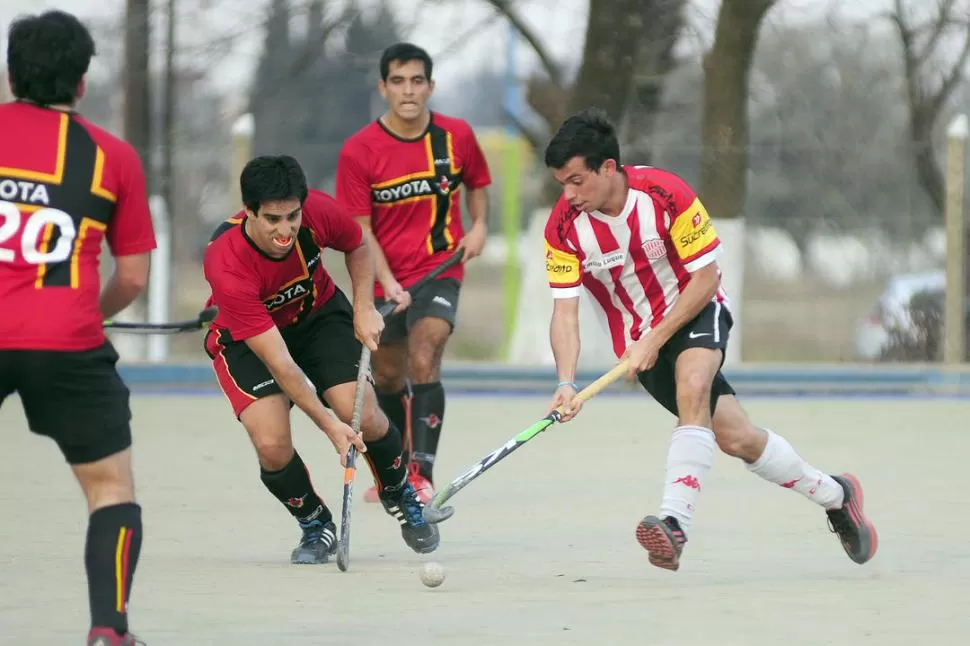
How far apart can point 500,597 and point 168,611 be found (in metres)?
0.94

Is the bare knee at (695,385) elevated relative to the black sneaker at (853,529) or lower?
elevated

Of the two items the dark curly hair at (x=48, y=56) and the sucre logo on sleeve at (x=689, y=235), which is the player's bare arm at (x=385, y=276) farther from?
the dark curly hair at (x=48, y=56)

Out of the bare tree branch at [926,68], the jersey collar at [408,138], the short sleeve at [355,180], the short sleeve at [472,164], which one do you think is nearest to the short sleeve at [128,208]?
the short sleeve at [355,180]

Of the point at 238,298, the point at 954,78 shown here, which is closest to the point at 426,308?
the point at 238,298

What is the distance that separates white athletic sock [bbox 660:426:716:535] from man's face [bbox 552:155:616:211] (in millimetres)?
761

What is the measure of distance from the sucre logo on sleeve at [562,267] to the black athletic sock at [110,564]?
2075mm

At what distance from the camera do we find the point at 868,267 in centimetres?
1614

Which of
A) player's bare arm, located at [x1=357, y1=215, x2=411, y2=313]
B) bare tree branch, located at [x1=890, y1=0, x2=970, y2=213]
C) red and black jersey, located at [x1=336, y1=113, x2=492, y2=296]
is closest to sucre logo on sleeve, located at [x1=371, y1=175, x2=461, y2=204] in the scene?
red and black jersey, located at [x1=336, y1=113, x2=492, y2=296]

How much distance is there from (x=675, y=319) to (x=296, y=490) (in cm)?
136

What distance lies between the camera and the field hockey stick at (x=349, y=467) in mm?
5750

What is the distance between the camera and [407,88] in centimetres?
757

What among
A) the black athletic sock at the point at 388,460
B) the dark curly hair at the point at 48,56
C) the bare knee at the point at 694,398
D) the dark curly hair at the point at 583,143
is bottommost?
the black athletic sock at the point at 388,460

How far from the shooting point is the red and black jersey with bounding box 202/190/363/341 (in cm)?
564

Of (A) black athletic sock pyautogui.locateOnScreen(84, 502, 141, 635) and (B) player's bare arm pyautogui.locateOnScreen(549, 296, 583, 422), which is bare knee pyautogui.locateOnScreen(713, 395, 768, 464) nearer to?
(B) player's bare arm pyautogui.locateOnScreen(549, 296, 583, 422)
